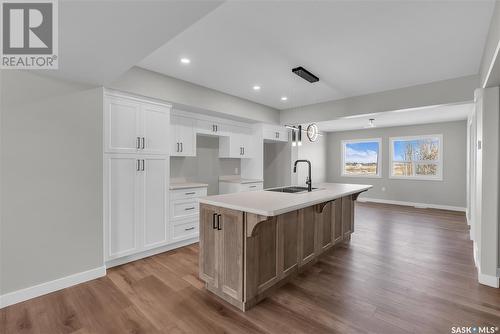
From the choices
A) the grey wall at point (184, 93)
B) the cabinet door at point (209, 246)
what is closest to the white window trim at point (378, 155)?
the grey wall at point (184, 93)

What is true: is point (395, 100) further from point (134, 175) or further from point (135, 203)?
point (135, 203)

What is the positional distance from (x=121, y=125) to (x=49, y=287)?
1908 mm

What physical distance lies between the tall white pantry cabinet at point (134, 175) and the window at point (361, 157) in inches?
269

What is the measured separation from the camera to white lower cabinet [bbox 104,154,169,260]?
2.91 m

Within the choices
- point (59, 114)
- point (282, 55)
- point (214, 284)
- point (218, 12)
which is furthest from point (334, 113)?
point (59, 114)

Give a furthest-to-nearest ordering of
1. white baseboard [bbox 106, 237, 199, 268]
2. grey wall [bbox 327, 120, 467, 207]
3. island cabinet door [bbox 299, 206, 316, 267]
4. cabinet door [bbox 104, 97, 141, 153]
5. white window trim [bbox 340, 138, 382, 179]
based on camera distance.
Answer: white window trim [bbox 340, 138, 382, 179] → grey wall [bbox 327, 120, 467, 207] → white baseboard [bbox 106, 237, 199, 268] → cabinet door [bbox 104, 97, 141, 153] → island cabinet door [bbox 299, 206, 316, 267]

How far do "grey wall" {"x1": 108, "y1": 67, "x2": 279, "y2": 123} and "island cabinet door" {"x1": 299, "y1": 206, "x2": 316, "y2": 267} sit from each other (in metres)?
2.39

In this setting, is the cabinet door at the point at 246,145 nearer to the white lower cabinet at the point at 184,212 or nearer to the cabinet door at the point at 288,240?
the white lower cabinet at the point at 184,212

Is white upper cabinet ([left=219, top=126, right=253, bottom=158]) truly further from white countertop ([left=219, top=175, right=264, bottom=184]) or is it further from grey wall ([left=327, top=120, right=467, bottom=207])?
grey wall ([left=327, top=120, right=467, bottom=207])

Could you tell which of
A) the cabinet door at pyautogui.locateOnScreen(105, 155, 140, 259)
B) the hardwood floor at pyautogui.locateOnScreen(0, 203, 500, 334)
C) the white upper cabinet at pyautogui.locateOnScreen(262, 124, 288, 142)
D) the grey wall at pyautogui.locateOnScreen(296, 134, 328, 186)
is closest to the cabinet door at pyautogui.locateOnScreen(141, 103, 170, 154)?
the cabinet door at pyautogui.locateOnScreen(105, 155, 140, 259)

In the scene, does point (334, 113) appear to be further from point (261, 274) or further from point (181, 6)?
point (181, 6)

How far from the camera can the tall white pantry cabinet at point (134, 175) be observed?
114 inches

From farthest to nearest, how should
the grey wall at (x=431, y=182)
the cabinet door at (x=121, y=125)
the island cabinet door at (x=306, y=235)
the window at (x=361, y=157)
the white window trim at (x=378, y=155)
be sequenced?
the window at (x=361, y=157) < the white window trim at (x=378, y=155) < the grey wall at (x=431, y=182) < the cabinet door at (x=121, y=125) < the island cabinet door at (x=306, y=235)
